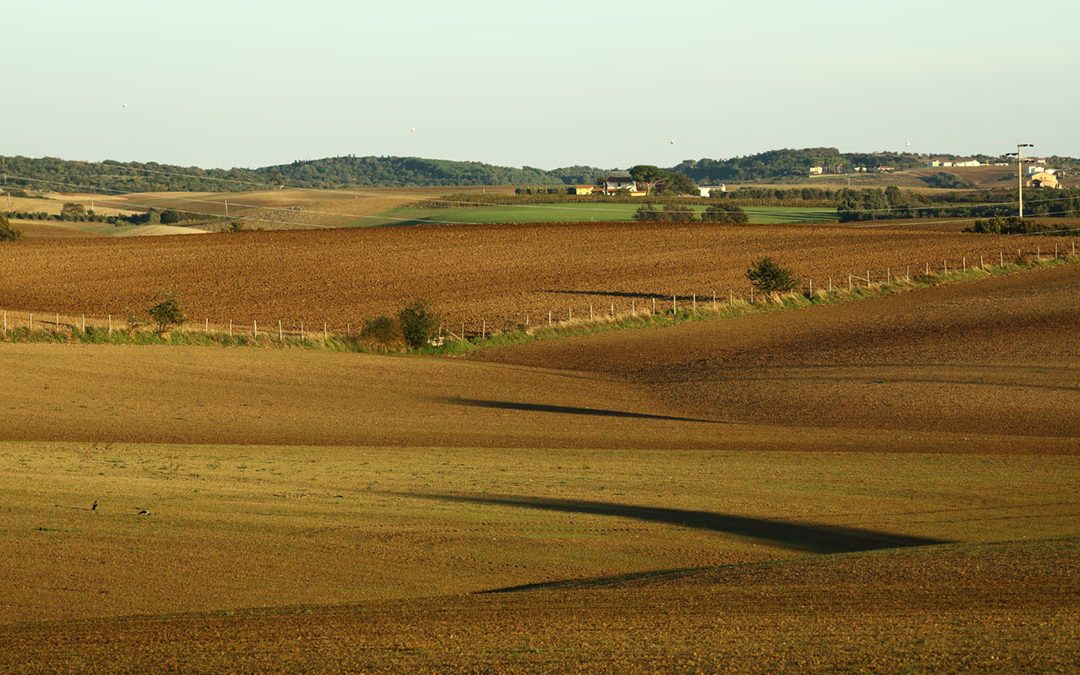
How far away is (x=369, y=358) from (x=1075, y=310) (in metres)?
27.8

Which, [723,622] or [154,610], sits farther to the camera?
[154,610]

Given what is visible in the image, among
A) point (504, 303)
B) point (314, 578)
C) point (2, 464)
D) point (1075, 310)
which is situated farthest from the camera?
point (504, 303)

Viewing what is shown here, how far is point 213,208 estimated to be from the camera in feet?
472

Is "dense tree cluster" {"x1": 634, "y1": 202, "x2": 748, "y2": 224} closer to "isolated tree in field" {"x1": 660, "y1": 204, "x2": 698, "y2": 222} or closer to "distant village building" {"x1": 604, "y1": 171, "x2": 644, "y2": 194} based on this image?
"isolated tree in field" {"x1": 660, "y1": 204, "x2": 698, "y2": 222}

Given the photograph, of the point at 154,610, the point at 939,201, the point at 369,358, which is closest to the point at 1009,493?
the point at 154,610

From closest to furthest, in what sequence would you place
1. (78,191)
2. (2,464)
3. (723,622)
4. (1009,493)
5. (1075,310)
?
(723,622), (1009,493), (2,464), (1075,310), (78,191)

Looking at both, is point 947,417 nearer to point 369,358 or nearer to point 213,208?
point 369,358

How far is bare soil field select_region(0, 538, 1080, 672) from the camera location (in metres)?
9.84

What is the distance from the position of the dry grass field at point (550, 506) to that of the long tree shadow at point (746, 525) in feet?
0.26

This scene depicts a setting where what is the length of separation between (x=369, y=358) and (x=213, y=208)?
102664 mm

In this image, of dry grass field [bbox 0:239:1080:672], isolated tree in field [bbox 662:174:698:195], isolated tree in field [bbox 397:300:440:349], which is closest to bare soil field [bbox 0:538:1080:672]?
dry grass field [bbox 0:239:1080:672]

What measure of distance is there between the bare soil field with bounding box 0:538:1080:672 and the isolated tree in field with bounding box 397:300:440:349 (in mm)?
37074

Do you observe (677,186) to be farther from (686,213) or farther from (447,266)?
(447,266)

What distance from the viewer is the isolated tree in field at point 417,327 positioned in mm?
50906
